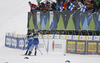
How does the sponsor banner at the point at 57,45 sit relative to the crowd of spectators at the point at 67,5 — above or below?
below

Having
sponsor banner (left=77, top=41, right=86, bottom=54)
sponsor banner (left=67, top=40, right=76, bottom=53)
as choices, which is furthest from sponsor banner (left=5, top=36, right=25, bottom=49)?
sponsor banner (left=77, top=41, right=86, bottom=54)

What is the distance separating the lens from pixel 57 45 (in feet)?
42.5

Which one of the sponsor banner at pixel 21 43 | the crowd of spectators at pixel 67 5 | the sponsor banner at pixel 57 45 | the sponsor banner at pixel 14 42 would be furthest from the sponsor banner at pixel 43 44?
the sponsor banner at pixel 14 42

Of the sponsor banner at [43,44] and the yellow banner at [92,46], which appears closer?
the yellow banner at [92,46]

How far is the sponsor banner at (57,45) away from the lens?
42.0 ft

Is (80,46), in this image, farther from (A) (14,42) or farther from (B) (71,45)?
(A) (14,42)

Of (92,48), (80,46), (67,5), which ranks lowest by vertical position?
(92,48)

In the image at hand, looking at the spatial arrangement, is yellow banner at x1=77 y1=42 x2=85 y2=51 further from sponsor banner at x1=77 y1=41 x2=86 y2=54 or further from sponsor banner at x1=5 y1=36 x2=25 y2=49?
sponsor banner at x1=5 y1=36 x2=25 y2=49

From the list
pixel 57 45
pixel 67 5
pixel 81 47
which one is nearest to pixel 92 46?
pixel 81 47

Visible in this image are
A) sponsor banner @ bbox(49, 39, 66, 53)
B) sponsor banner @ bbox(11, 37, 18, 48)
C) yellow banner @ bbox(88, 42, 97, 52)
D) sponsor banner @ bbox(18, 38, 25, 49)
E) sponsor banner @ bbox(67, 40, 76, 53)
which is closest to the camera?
yellow banner @ bbox(88, 42, 97, 52)

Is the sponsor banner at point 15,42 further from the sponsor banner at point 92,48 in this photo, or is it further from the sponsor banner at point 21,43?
the sponsor banner at point 92,48

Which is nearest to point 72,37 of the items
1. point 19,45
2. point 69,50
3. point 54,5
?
point 69,50

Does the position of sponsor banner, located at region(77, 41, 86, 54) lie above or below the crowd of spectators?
below

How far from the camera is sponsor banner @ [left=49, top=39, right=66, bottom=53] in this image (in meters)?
12.8
